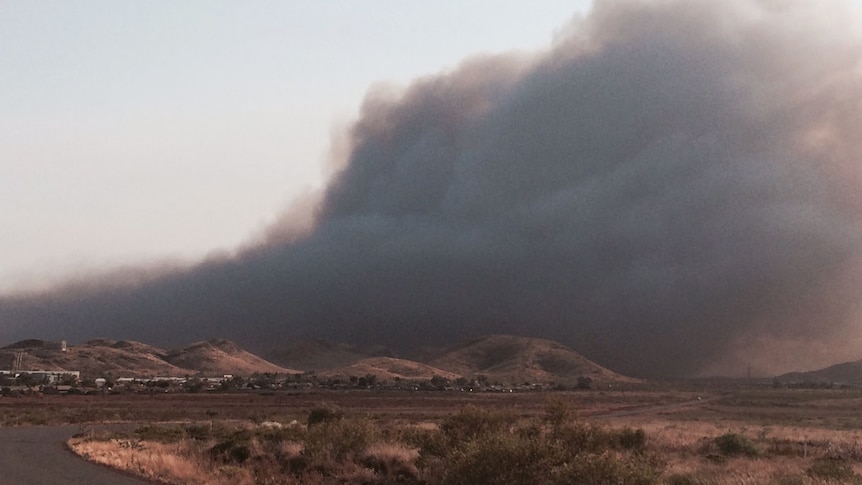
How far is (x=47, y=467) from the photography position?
30750 millimetres

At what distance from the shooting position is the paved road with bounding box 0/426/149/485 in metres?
26.4

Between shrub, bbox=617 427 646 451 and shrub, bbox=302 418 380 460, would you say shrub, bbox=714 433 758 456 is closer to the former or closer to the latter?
shrub, bbox=617 427 646 451

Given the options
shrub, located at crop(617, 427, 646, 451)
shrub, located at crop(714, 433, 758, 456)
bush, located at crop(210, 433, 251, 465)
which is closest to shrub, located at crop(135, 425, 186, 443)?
bush, located at crop(210, 433, 251, 465)

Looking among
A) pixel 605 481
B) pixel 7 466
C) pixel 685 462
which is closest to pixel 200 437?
pixel 7 466

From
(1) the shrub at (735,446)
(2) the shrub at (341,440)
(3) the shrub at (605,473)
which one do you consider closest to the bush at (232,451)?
(2) the shrub at (341,440)

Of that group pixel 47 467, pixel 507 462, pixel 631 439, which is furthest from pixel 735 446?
pixel 47 467

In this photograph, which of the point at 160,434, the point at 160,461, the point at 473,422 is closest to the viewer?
the point at 160,461

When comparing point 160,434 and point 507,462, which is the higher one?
point 507,462

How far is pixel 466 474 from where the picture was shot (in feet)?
73.8

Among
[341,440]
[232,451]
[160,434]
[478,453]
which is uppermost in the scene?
[478,453]

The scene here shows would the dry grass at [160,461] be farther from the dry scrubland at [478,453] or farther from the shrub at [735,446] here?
the shrub at [735,446]

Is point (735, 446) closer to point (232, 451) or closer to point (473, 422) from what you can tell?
point (473, 422)

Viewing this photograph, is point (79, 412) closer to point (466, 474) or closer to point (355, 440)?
point (355, 440)

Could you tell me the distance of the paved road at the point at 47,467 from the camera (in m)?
26.4
